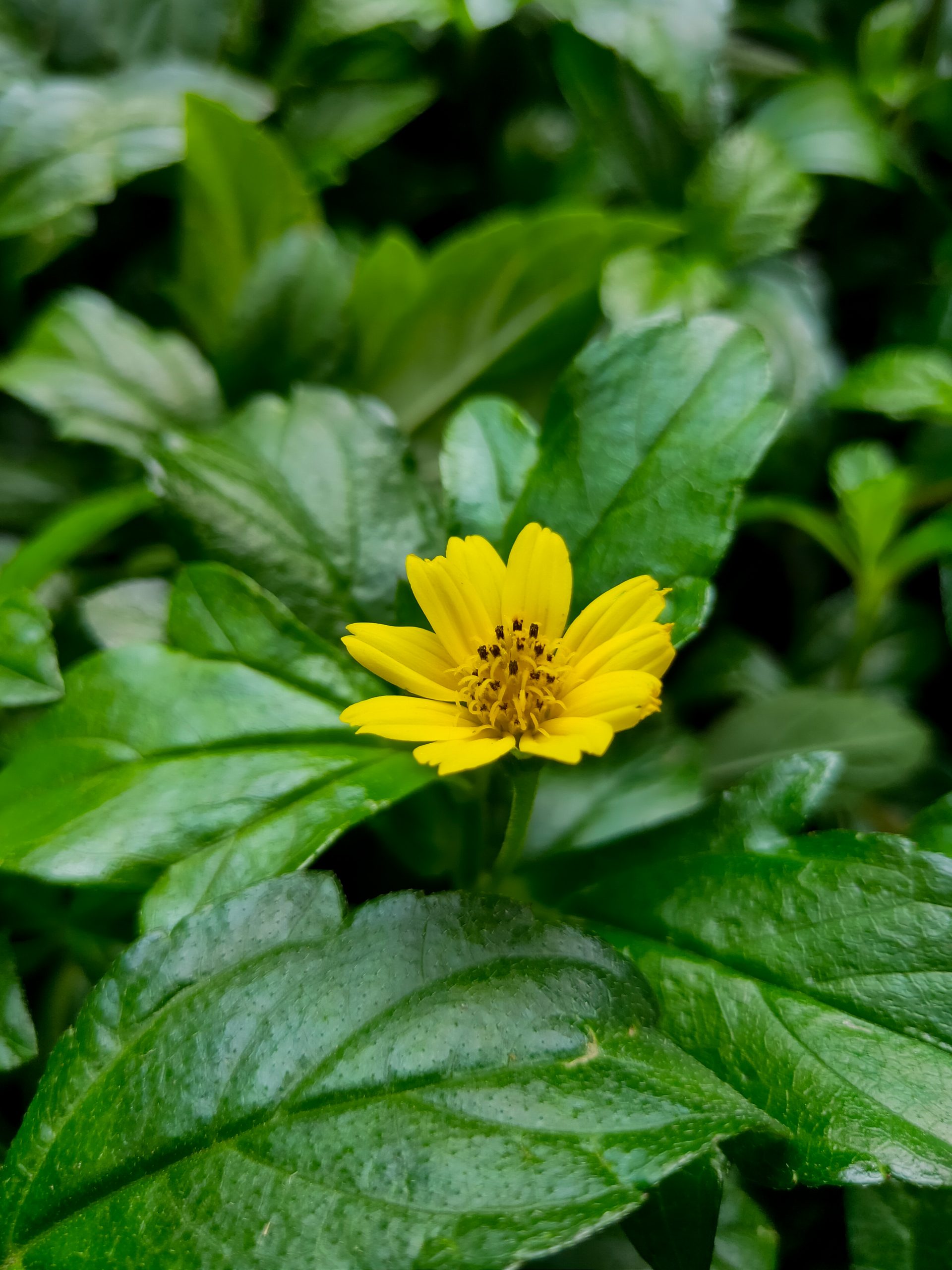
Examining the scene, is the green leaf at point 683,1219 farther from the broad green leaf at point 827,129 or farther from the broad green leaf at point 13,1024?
the broad green leaf at point 827,129

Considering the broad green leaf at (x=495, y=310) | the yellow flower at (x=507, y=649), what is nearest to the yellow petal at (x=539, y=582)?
the yellow flower at (x=507, y=649)

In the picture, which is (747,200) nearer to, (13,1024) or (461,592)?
(461,592)

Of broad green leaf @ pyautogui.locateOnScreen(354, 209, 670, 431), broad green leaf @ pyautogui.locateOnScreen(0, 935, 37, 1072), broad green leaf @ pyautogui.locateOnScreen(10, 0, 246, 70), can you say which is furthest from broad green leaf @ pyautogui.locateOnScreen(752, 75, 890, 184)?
broad green leaf @ pyautogui.locateOnScreen(0, 935, 37, 1072)

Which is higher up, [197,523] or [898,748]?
[197,523]

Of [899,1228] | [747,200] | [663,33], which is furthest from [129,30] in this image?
[899,1228]

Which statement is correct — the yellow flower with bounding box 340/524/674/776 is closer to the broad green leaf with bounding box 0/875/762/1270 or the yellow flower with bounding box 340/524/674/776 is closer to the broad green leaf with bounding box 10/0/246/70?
the broad green leaf with bounding box 0/875/762/1270

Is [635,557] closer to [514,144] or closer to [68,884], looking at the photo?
[68,884]

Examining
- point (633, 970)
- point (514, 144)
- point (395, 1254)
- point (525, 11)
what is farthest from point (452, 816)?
point (525, 11)
